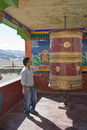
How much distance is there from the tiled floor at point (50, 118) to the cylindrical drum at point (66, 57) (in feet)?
3.15

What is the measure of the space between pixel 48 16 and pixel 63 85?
8.67 feet

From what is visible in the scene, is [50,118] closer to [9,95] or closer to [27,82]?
[27,82]

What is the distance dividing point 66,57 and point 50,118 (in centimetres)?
183

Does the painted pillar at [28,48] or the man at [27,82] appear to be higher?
the painted pillar at [28,48]

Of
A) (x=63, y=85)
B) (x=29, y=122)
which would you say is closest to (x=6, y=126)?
(x=29, y=122)

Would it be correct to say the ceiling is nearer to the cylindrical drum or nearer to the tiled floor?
the cylindrical drum

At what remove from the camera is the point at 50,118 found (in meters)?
4.60

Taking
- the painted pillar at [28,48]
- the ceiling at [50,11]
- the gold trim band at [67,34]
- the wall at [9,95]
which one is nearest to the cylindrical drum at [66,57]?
the gold trim band at [67,34]

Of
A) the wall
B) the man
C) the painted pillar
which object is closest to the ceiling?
the man

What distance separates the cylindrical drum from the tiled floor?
96 centimetres

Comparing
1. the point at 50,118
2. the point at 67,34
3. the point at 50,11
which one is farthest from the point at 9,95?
the point at 50,11

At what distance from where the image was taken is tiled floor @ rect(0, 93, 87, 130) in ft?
13.3

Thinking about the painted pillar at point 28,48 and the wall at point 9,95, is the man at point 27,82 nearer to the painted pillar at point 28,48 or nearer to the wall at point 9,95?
the wall at point 9,95

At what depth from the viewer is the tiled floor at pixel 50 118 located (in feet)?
13.3
